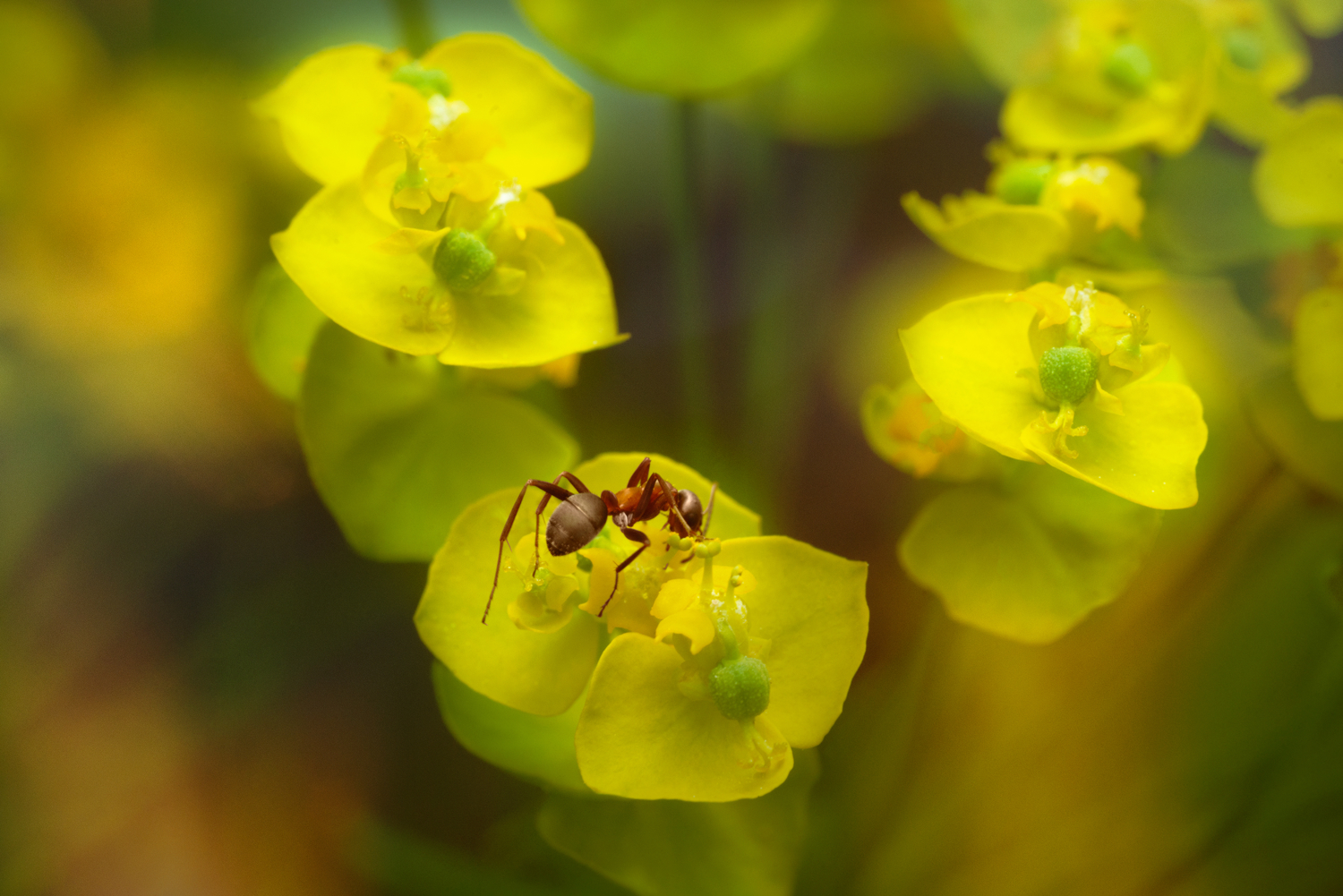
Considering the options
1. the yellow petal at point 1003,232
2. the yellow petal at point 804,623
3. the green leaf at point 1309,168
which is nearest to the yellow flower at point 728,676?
the yellow petal at point 804,623

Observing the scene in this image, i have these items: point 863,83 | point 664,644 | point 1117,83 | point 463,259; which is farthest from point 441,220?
point 863,83

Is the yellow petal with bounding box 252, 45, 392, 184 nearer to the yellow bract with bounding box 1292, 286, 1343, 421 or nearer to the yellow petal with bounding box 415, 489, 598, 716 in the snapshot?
the yellow petal with bounding box 415, 489, 598, 716

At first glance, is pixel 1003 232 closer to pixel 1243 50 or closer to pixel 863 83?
pixel 1243 50

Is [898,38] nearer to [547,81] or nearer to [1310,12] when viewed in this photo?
[1310,12]

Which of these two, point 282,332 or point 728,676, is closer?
point 728,676

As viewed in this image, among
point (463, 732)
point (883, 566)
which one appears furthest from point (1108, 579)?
point (463, 732)

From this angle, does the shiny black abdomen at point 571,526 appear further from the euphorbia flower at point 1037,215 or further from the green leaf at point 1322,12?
the green leaf at point 1322,12
